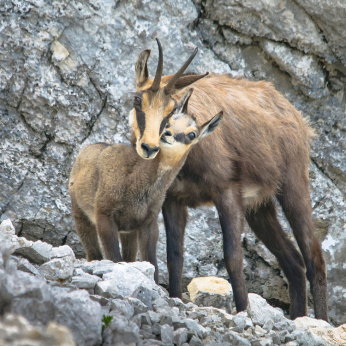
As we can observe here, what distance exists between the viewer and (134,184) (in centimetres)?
464

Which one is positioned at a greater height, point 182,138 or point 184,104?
point 184,104

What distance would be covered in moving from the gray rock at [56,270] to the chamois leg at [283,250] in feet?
10.5

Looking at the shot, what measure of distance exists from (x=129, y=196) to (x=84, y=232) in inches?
30.9

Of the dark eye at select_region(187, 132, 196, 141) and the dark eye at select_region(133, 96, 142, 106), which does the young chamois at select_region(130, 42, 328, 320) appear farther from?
the dark eye at select_region(187, 132, 196, 141)

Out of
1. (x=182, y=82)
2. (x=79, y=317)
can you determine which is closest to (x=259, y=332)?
(x=79, y=317)

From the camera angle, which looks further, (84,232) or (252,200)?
(252,200)

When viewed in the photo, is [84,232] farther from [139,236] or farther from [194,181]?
[194,181]

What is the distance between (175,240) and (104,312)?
254 centimetres

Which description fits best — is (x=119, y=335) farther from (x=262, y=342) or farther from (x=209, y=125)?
(x=209, y=125)

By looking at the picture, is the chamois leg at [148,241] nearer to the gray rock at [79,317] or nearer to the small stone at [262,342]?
the small stone at [262,342]

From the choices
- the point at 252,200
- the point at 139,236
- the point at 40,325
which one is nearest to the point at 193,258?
the point at 252,200

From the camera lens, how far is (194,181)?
17.5 feet

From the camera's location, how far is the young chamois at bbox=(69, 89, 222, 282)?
15.1 ft

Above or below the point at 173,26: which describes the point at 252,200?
below
